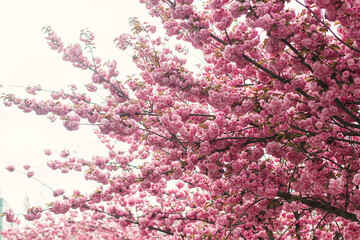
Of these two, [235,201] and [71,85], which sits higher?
[71,85]

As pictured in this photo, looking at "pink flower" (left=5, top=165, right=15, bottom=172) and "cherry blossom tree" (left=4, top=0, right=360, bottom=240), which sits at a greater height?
"pink flower" (left=5, top=165, right=15, bottom=172)

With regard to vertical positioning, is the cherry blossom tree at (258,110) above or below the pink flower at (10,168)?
below

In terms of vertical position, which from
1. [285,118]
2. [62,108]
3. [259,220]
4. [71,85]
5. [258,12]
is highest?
[71,85]

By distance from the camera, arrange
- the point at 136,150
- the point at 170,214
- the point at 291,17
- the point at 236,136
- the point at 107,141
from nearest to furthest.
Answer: the point at 291,17 → the point at 236,136 → the point at 170,214 → the point at 136,150 → the point at 107,141

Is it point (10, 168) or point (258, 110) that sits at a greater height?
point (10, 168)

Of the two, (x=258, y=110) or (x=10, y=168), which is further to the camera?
(x=10, y=168)

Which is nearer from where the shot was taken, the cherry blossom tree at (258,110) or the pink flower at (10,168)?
the cherry blossom tree at (258,110)

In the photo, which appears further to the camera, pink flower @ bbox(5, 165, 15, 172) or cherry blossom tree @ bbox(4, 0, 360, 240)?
pink flower @ bbox(5, 165, 15, 172)

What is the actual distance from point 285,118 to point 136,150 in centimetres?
518

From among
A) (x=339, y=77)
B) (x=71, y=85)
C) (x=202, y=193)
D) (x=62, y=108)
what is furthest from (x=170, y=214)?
(x=339, y=77)

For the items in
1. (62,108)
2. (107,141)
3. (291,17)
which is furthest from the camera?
(107,141)

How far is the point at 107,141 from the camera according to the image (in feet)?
30.0

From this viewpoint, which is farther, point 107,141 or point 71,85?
point 107,141

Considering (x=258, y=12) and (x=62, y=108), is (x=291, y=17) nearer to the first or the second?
(x=258, y=12)
